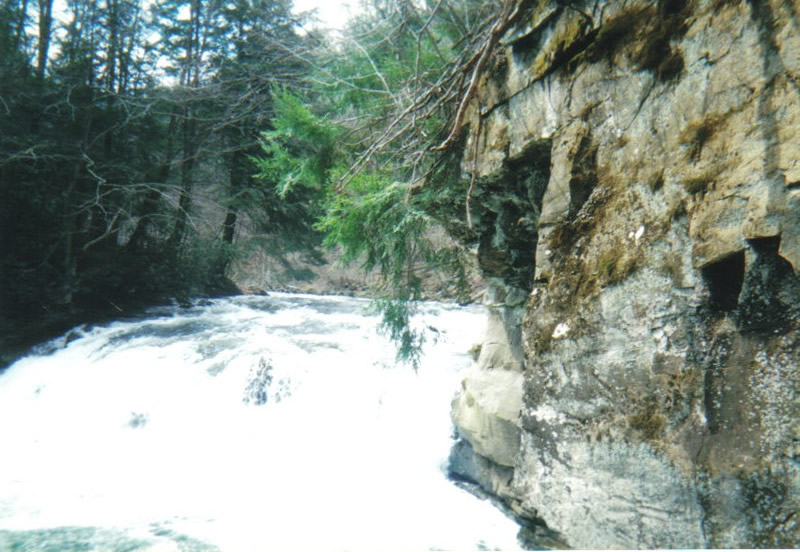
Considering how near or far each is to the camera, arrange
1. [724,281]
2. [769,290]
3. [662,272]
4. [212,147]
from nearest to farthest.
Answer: [769,290], [724,281], [662,272], [212,147]

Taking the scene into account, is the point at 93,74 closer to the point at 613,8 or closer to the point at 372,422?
the point at 372,422

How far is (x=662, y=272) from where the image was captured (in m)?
2.27

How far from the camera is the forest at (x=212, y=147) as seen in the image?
16.8ft

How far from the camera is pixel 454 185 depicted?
4.45m

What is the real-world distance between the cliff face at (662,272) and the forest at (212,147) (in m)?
0.73

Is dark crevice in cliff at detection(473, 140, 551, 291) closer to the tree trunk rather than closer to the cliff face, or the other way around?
the cliff face

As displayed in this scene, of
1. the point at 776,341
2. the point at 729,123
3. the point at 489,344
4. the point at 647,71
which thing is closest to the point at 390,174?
the point at 489,344

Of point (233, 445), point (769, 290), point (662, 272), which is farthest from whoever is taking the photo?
point (233, 445)

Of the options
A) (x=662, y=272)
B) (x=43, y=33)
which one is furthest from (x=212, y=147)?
(x=662, y=272)

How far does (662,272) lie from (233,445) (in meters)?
5.44

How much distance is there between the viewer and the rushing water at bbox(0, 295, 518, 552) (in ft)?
13.0

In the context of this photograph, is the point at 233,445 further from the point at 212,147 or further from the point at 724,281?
the point at 212,147

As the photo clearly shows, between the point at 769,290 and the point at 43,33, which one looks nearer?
the point at 769,290

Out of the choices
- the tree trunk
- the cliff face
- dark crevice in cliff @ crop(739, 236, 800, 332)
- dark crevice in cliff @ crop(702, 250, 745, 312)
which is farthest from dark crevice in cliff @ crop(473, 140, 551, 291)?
the tree trunk
